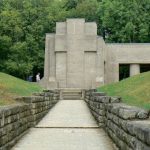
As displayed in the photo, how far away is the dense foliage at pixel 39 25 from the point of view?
55375 mm

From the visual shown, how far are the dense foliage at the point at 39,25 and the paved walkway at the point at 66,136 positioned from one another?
35.7m

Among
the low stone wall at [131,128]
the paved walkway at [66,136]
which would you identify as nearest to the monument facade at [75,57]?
the paved walkway at [66,136]

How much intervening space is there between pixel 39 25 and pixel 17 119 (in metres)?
49.8

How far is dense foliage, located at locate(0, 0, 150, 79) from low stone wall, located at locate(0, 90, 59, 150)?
36.5 m

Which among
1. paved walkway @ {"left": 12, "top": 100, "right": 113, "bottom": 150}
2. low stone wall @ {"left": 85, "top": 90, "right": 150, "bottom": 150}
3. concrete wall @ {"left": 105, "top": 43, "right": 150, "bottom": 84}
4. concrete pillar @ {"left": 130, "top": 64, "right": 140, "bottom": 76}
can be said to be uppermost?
concrete wall @ {"left": 105, "top": 43, "right": 150, "bottom": 84}

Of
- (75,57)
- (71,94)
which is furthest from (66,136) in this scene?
(75,57)

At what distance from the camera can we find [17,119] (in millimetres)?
13336

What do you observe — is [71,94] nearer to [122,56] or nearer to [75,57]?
[75,57]

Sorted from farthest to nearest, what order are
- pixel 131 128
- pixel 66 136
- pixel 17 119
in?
pixel 66 136 < pixel 17 119 < pixel 131 128

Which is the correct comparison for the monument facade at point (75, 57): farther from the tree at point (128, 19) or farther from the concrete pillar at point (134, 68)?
the tree at point (128, 19)

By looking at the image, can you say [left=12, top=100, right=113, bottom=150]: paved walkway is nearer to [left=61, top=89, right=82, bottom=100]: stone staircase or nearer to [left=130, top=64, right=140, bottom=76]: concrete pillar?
[left=61, top=89, right=82, bottom=100]: stone staircase

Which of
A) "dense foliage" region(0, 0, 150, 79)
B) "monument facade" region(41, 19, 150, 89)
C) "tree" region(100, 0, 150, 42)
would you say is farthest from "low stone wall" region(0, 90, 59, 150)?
"tree" region(100, 0, 150, 42)

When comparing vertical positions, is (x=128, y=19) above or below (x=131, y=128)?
above

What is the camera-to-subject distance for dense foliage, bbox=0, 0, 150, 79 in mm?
55375
